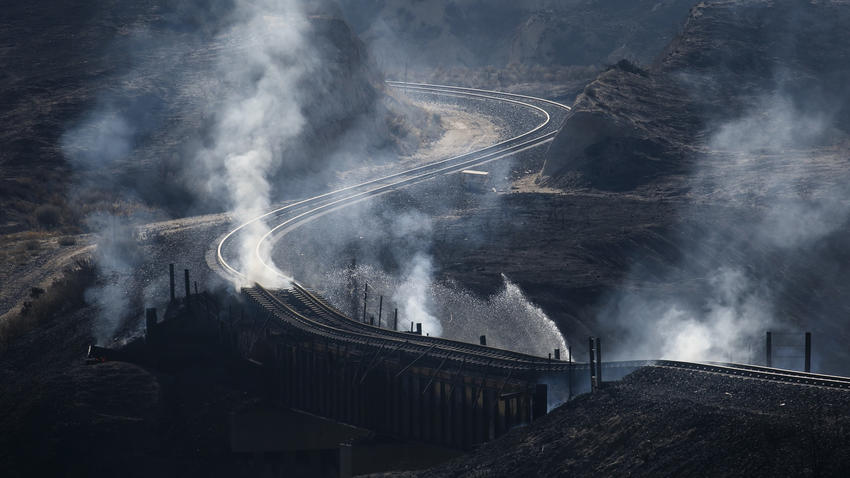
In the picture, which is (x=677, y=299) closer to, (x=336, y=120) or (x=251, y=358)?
(x=251, y=358)

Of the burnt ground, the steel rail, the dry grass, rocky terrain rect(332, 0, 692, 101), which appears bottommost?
the burnt ground

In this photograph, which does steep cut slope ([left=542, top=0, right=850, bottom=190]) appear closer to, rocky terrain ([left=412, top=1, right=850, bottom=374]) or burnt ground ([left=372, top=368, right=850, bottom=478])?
rocky terrain ([left=412, top=1, right=850, bottom=374])

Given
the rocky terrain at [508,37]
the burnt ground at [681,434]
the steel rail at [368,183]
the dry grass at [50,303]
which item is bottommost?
the burnt ground at [681,434]

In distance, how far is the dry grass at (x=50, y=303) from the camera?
48.8m

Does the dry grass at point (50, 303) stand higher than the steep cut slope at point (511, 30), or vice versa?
the steep cut slope at point (511, 30)

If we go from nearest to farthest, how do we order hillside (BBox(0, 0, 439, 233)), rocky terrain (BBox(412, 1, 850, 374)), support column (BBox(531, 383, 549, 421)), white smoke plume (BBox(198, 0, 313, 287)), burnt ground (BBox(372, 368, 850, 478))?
1. burnt ground (BBox(372, 368, 850, 478))
2. support column (BBox(531, 383, 549, 421))
3. rocky terrain (BBox(412, 1, 850, 374))
4. white smoke plume (BBox(198, 0, 313, 287))
5. hillside (BBox(0, 0, 439, 233))

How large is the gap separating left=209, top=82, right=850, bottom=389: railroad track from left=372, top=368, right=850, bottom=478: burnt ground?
1194 mm

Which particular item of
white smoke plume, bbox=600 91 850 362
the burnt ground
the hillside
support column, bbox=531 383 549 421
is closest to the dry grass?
the hillside

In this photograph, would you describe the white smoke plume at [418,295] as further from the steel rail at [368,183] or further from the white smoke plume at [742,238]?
the white smoke plume at [742,238]

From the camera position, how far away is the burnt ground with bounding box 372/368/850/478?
24141mm

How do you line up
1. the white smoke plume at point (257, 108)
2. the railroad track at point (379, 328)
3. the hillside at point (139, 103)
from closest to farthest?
the railroad track at point (379, 328) < the white smoke plume at point (257, 108) < the hillside at point (139, 103)

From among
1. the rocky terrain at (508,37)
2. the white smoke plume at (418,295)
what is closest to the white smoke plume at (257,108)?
the white smoke plume at (418,295)

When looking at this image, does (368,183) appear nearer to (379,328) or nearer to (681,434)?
(379,328)

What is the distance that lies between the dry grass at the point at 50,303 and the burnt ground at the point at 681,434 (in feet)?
82.5
